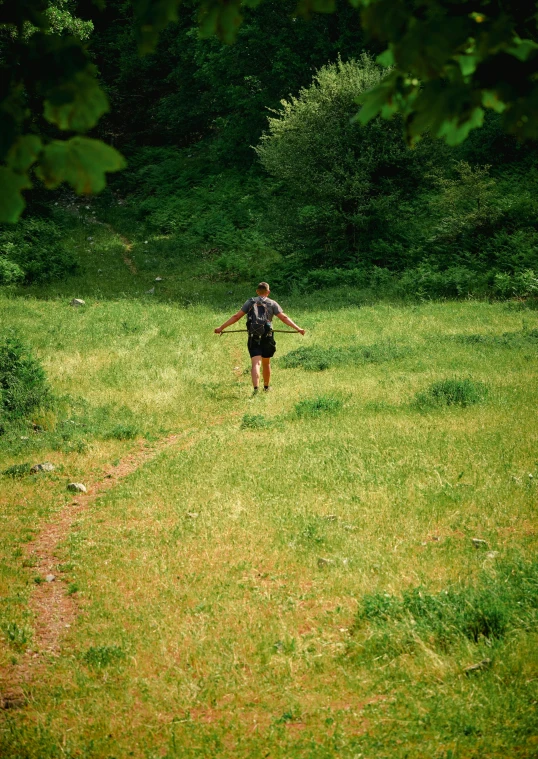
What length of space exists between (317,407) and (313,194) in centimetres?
1918

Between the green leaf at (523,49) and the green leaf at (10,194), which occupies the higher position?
the green leaf at (523,49)

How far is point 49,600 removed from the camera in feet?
21.3

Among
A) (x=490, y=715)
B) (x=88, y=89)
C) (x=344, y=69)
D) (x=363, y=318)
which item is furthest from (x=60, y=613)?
(x=344, y=69)

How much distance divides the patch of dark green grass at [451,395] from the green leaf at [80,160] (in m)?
9.83

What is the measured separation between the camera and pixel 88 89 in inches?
117

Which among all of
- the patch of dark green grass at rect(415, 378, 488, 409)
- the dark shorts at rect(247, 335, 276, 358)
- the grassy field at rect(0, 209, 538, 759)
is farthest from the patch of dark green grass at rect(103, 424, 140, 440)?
the patch of dark green grass at rect(415, 378, 488, 409)

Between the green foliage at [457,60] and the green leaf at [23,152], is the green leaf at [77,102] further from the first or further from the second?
the green foliage at [457,60]

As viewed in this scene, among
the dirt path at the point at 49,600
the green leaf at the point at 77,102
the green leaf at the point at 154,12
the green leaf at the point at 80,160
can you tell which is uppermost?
the green leaf at the point at 154,12

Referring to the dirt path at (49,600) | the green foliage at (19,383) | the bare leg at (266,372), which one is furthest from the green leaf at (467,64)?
the green foliage at (19,383)

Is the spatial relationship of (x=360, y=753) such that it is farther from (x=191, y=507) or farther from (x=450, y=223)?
(x=450, y=223)

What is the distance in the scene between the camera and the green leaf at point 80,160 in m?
2.82

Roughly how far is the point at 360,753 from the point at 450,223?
26.8 meters

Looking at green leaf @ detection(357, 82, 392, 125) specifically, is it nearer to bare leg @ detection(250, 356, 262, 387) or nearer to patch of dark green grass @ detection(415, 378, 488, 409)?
patch of dark green grass @ detection(415, 378, 488, 409)

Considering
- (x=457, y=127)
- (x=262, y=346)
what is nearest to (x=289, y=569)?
(x=457, y=127)
